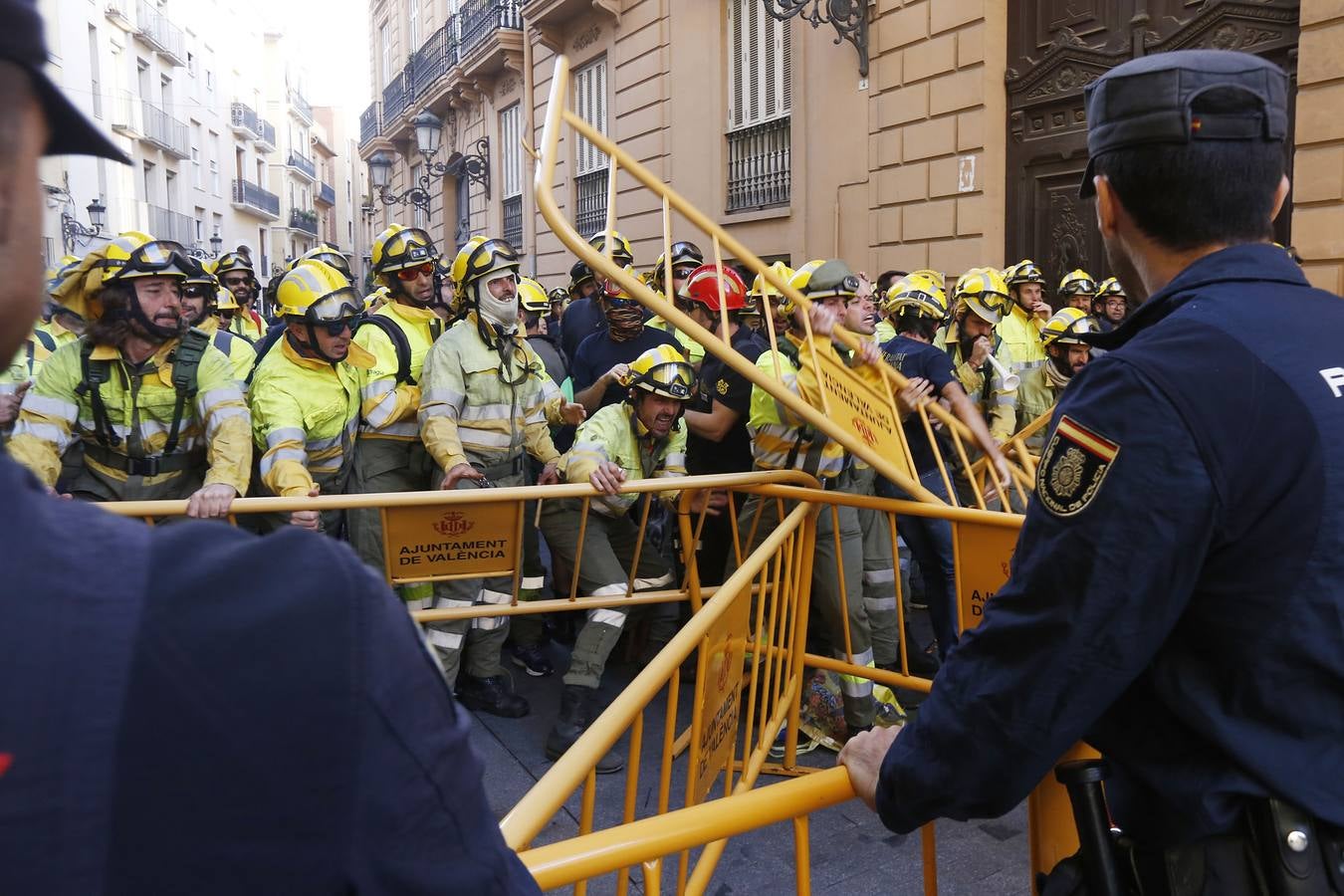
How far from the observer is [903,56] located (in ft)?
36.1

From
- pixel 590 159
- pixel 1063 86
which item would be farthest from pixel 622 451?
pixel 590 159

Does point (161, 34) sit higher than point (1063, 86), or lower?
higher

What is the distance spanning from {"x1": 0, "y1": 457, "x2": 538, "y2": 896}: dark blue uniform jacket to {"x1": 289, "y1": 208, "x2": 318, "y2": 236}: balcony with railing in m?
65.0

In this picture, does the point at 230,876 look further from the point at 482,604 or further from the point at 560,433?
the point at 560,433

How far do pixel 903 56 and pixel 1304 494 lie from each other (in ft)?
35.1

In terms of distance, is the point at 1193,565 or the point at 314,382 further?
the point at 314,382

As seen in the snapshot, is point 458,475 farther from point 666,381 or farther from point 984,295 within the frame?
point 984,295

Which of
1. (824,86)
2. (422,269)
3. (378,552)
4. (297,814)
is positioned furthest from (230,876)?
(824,86)

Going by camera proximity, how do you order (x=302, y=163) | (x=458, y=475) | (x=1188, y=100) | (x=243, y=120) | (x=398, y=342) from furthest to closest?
(x=302, y=163) → (x=243, y=120) → (x=398, y=342) → (x=458, y=475) → (x=1188, y=100)

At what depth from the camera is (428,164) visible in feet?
63.1

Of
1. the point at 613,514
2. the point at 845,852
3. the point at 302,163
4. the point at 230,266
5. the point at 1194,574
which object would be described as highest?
the point at 302,163

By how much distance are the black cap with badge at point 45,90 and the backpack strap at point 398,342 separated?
4837mm

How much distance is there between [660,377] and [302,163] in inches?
2678

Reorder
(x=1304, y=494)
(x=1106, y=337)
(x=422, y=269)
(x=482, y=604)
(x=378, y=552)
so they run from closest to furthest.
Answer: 1. (x=1304, y=494)
2. (x=1106, y=337)
3. (x=482, y=604)
4. (x=378, y=552)
5. (x=422, y=269)
